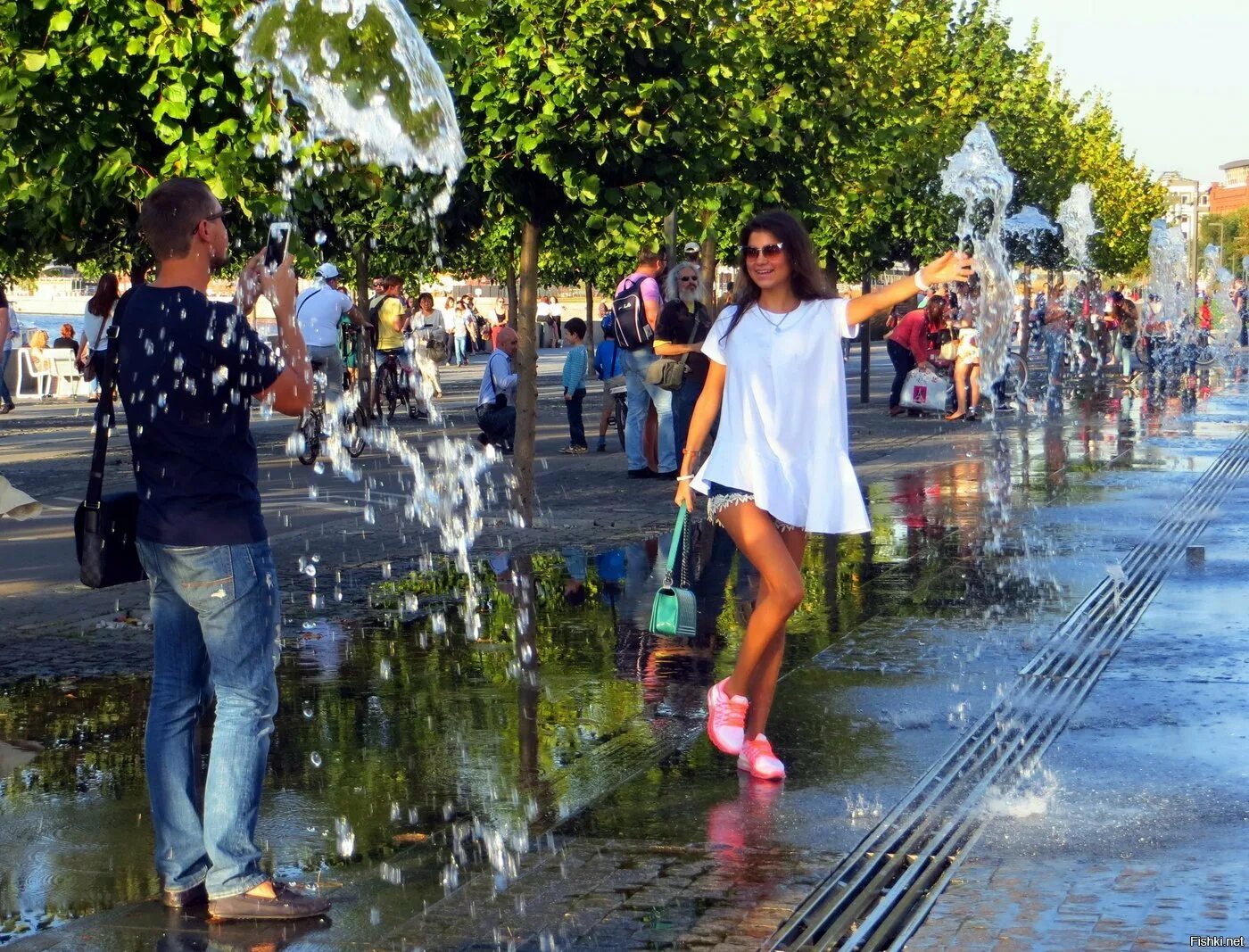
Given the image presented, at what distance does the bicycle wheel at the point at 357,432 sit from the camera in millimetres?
20000

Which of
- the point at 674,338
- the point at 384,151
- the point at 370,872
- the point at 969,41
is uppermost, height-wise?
the point at 969,41

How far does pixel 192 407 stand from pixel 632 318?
418 inches

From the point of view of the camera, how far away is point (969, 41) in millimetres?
36281

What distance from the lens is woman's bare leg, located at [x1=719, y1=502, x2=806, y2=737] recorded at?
6309 mm

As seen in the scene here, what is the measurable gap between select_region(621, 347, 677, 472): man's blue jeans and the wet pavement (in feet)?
17.3

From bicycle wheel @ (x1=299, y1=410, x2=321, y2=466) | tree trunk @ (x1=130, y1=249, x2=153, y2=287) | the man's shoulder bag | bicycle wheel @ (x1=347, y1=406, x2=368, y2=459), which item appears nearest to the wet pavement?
tree trunk @ (x1=130, y1=249, x2=153, y2=287)

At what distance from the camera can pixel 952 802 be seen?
19.3 ft

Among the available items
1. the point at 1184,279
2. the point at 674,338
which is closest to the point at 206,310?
the point at 674,338

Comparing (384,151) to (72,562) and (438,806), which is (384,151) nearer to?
(72,562)

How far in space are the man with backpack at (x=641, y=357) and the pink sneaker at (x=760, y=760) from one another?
8.41 metres

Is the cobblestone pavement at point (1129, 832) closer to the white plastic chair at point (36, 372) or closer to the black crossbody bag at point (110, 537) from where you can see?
the black crossbody bag at point (110, 537)

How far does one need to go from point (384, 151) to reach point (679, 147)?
3276mm

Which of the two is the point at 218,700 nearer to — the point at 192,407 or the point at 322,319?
the point at 192,407

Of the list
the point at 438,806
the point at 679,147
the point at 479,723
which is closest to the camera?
the point at 438,806
